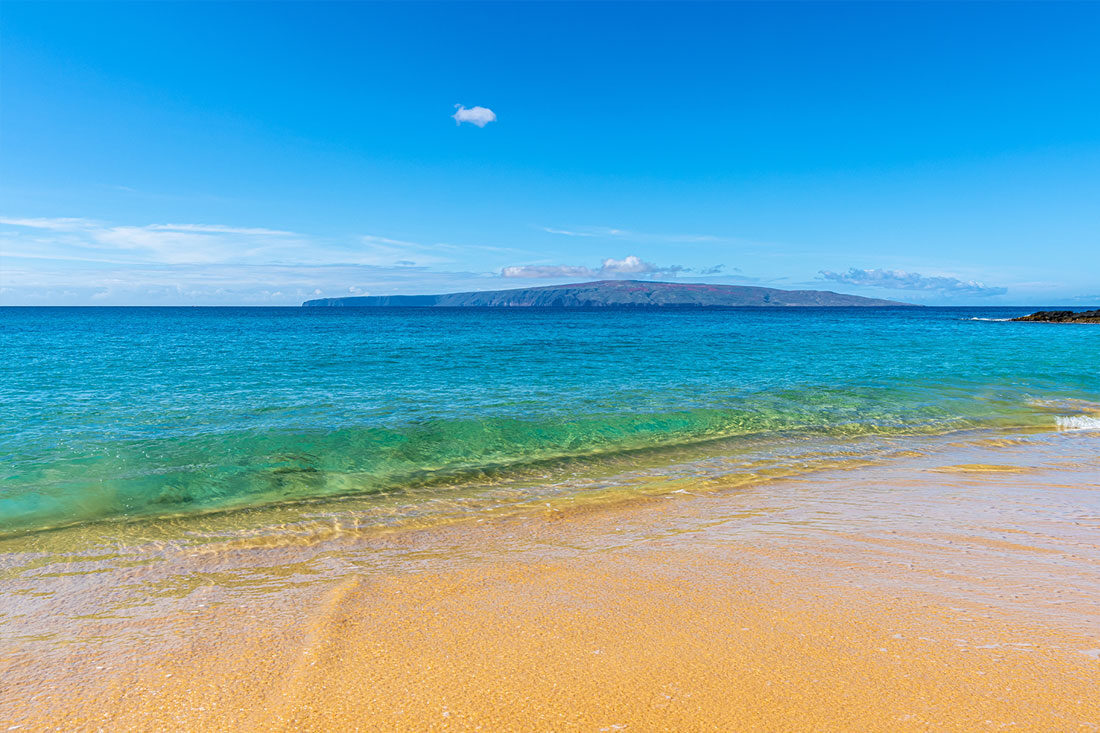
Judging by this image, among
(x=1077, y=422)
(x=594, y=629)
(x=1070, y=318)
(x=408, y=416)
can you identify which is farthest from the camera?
(x=1070, y=318)

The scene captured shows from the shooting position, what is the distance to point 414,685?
150 inches

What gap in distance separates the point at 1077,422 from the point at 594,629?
53.1 feet

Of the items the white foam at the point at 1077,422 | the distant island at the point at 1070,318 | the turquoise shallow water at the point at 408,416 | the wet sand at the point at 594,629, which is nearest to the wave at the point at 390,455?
the turquoise shallow water at the point at 408,416

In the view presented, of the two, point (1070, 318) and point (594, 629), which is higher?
point (1070, 318)

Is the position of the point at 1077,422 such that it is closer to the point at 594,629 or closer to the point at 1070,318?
the point at 594,629

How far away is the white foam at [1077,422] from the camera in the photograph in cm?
1423

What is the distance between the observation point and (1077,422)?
48.3ft

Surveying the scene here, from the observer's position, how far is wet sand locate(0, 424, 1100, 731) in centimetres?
353

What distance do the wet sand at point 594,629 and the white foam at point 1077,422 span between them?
8732 millimetres

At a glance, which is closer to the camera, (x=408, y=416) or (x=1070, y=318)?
(x=408, y=416)

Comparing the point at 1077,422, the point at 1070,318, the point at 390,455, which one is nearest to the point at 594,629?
the point at 390,455

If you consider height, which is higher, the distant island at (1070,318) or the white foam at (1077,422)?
the distant island at (1070,318)

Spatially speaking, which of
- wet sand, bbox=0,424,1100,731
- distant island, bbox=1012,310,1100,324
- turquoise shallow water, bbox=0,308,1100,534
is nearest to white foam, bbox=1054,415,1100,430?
turquoise shallow water, bbox=0,308,1100,534

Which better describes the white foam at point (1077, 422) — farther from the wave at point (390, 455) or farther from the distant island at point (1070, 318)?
the distant island at point (1070, 318)
